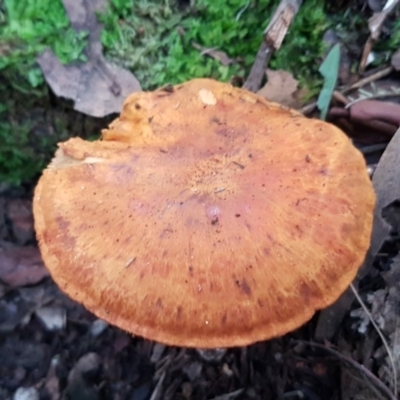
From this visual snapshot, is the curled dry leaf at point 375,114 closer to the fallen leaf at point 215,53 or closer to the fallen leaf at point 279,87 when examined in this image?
the fallen leaf at point 279,87

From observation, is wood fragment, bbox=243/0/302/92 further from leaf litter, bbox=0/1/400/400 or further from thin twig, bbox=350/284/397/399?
thin twig, bbox=350/284/397/399

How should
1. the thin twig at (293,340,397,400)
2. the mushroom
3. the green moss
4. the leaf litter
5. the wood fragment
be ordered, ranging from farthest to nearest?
the green moss < the wood fragment < the leaf litter < the thin twig at (293,340,397,400) < the mushroom

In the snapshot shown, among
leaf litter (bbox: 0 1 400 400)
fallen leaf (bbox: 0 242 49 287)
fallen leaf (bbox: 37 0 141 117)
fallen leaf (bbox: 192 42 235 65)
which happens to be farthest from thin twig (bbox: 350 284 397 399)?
fallen leaf (bbox: 0 242 49 287)

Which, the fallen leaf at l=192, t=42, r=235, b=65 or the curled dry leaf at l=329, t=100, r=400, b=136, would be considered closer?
the curled dry leaf at l=329, t=100, r=400, b=136

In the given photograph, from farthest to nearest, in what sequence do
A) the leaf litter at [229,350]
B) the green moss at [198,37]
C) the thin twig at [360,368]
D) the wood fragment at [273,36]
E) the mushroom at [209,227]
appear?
the green moss at [198,37] → the wood fragment at [273,36] → the leaf litter at [229,350] → the thin twig at [360,368] → the mushroom at [209,227]

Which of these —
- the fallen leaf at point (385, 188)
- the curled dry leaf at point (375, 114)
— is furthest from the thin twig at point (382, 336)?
the curled dry leaf at point (375, 114)

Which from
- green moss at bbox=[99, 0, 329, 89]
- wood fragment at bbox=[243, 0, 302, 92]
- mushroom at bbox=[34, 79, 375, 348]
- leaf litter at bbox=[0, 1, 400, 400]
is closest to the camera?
mushroom at bbox=[34, 79, 375, 348]

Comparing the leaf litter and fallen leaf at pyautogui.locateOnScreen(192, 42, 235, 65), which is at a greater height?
fallen leaf at pyautogui.locateOnScreen(192, 42, 235, 65)

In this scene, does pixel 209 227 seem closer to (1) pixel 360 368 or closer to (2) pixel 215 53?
(1) pixel 360 368

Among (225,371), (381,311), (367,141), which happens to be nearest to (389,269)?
(381,311)
